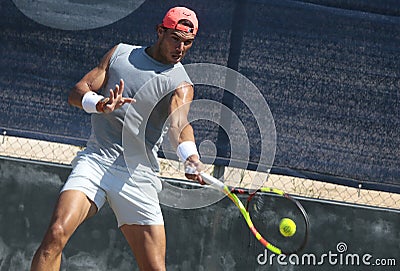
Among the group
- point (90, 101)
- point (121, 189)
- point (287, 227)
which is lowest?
point (287, 227)

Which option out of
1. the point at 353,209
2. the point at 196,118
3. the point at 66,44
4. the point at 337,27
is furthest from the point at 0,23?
the point at 353,209

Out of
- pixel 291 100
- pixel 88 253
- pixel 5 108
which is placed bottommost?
pixel 88 253

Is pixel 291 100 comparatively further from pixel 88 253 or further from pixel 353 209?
pixel 88 253

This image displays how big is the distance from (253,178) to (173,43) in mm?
1499

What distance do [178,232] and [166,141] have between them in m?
0.63

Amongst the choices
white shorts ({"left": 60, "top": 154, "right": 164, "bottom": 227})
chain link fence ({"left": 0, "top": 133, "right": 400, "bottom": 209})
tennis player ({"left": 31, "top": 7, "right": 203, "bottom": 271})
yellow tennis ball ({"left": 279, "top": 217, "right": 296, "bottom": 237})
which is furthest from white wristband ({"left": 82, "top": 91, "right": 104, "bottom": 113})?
yellow tennis ball ({"left": 279, "top": 217, "right": 296, "bottom": 237})

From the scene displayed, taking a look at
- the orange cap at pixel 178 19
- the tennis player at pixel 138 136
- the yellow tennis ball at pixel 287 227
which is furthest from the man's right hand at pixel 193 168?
the yellow tennis ball at pixel 287 227

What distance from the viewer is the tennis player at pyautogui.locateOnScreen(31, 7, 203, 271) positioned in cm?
460

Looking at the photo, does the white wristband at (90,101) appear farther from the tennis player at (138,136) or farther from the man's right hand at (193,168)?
the man's right hand at (193,168)

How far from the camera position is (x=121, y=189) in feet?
15.3

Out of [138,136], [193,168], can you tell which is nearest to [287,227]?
[193,168]

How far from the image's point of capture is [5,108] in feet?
18.9

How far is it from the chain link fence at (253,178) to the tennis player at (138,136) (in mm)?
1111

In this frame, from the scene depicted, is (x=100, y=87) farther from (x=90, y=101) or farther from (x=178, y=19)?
(x=178, y=19)
